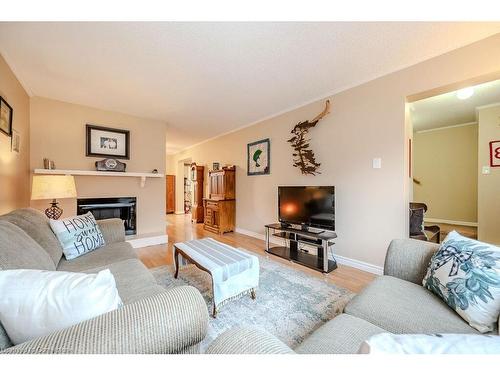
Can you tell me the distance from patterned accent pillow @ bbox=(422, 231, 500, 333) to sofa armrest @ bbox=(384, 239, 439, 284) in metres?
0.13

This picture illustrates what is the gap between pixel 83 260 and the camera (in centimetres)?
167

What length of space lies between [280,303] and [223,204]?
299 cm

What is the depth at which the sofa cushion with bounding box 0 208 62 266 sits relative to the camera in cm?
145

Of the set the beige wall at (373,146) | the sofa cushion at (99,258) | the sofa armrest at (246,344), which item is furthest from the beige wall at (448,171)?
the sofa cushion at (99,258)

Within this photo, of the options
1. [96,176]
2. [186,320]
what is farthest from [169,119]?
[186,320]

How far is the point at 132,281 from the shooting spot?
4.34 ft

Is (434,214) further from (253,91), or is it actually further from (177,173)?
(177,173)

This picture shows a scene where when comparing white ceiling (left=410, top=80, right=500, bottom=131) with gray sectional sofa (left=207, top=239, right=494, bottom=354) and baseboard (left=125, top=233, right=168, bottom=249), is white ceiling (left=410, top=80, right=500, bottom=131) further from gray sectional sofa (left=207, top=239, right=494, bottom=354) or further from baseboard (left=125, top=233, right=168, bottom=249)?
baseboard (left=125, top=233, right=168, bottom=249)

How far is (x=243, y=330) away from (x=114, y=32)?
2260 millimetres

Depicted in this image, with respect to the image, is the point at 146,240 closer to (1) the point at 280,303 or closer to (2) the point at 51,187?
(2) the point at 51,187

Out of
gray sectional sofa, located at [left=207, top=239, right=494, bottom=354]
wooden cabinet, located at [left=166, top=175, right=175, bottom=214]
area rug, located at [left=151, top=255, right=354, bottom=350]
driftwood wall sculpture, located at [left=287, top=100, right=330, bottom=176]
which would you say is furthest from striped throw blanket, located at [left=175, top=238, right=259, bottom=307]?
wooden cabinet, located at [left=166, top=175, right=175, bottom=214]

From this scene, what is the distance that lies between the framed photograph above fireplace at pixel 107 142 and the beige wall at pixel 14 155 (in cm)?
70

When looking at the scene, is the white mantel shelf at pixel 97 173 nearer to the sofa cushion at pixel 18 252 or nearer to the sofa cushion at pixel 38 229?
the sofa cushion at pixel 38 229

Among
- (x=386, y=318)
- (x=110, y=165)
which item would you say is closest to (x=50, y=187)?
(x=110, y=165)
